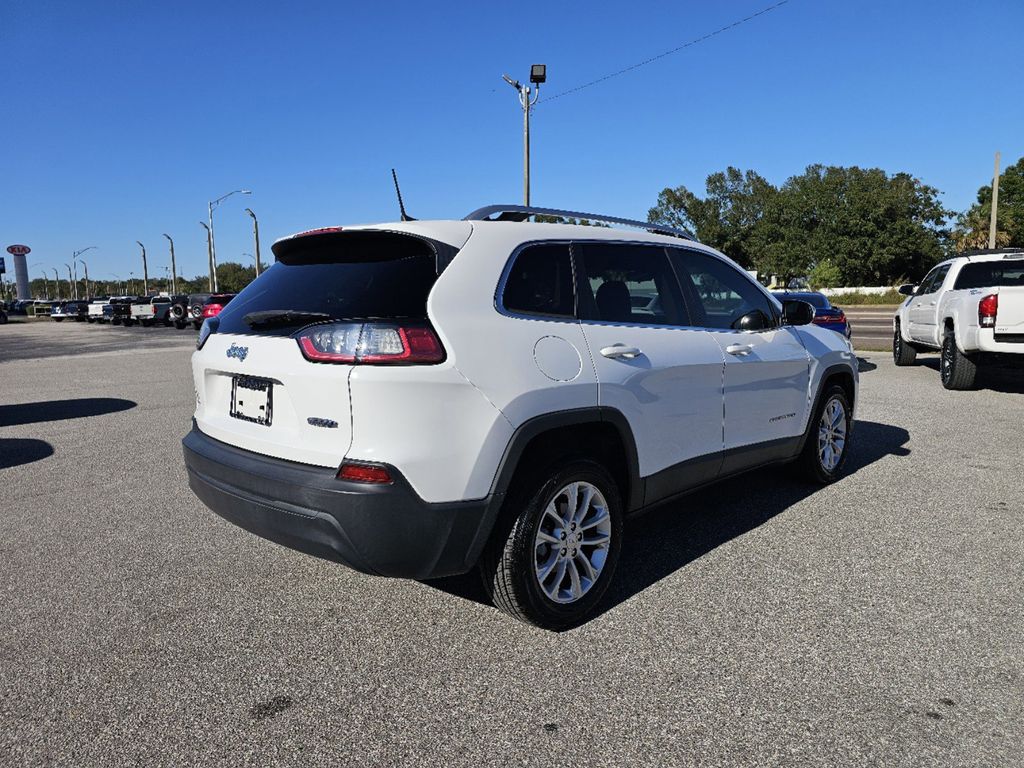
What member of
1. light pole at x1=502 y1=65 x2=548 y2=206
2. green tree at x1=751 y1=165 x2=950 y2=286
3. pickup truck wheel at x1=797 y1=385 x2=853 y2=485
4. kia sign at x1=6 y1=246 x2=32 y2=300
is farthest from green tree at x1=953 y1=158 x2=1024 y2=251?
kia sign at x1=6 y1=246 x2=32 y2=300

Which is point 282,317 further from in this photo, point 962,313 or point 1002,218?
point 1002,218

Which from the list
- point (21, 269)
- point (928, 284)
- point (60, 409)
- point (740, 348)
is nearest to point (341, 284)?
point (740, 348)

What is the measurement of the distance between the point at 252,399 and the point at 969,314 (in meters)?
9.37

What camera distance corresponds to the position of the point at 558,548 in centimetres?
314

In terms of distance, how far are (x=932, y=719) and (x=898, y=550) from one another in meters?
1.72

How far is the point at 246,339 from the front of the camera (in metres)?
3.12

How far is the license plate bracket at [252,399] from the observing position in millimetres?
2959

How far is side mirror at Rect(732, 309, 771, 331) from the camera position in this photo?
167 inches

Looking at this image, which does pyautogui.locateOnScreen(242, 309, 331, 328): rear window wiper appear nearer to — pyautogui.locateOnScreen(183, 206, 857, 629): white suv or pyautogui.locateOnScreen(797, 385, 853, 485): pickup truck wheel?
pyautogui.locateOnScreen(183, 206, 857, 629): white suv

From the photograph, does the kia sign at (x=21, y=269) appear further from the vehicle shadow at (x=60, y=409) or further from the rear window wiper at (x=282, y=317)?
the rear window wiper at (x=282, y=317)

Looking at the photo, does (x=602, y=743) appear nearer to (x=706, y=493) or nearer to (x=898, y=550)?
(x=898, y=550)

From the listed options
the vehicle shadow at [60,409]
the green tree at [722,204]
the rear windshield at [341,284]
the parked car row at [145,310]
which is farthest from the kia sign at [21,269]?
the rear windshield at [341,284]

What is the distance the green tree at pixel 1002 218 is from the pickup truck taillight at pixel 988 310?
57470 millimetres

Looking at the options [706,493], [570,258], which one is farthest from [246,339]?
[706,493]
